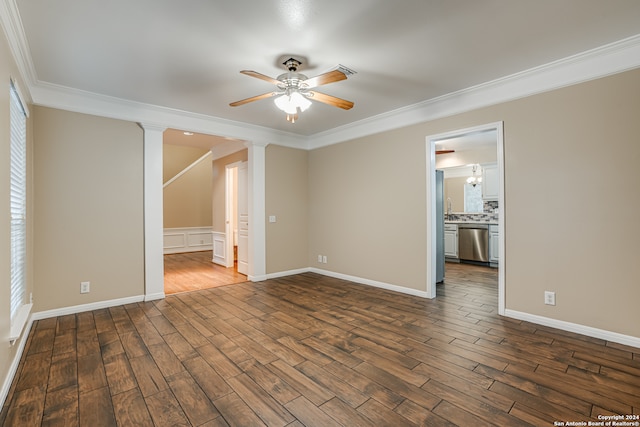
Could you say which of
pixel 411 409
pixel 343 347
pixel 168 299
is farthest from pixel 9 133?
pixel 411 409

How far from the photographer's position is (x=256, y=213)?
5227 millimetres

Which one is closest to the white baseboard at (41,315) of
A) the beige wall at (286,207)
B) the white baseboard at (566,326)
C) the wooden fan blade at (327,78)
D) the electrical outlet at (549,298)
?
the beige wall at (286,207)

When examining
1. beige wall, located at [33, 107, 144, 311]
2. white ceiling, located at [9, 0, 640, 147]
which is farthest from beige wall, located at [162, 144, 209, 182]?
white ceiling, located at [9, 0, 640, 147]

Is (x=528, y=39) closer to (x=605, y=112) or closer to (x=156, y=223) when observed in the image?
(x=605, y=112)

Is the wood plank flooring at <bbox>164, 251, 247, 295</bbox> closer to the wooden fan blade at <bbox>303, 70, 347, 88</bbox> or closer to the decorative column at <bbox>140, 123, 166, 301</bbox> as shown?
the decorative column at <bbox>140, 123, 166, 301</bbox>

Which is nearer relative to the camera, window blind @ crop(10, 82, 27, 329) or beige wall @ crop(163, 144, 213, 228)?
window blind @ crop(10, 82, 27, 329)

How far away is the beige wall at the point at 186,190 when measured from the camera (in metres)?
8.85

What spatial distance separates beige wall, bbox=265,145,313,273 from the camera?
A: 5434 mm

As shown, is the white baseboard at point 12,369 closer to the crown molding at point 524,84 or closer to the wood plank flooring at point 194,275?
the wood plank flooring at point 194,275

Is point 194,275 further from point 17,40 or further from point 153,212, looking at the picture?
point 17,40

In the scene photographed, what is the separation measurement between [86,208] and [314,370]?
342 cm

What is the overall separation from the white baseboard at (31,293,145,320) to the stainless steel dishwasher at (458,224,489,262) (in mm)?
6458

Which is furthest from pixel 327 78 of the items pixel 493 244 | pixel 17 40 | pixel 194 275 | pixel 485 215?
pixel 485 215

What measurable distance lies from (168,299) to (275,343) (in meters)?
2.25
